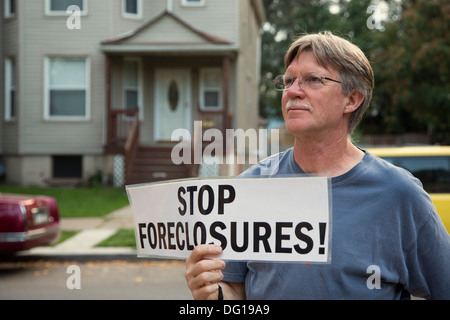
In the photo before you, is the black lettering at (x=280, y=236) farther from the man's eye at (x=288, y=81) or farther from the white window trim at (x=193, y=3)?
the white window trim at (x=193, y=3)

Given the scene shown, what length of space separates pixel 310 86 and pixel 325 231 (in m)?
0.50

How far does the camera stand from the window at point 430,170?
683 centimetres

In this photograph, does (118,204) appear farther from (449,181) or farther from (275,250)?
(275,250)

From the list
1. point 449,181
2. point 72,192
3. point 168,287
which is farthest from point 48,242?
point 72,192

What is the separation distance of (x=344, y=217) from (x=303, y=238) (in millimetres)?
158

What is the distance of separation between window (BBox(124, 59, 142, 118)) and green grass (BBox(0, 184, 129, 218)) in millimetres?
3205

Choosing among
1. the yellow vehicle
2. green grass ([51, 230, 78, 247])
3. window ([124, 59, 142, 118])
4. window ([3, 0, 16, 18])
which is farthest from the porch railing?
the yellow vehicle

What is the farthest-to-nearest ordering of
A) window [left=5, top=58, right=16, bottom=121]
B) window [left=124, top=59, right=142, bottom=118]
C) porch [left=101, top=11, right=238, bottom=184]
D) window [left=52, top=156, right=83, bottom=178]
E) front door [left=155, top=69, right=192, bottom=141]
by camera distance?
1. front door [left=155, top=69, right=192, bottom=141]
2. window [left=124, top=59, right=142, bottom=118]
3. window [left=5, top=58, right=16, bottom=121]
4. porch [left=101, top=11, right=238, bottom=184]
5. window [left=52, top=156, right=83, bottom=178]

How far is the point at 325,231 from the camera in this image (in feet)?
5.81

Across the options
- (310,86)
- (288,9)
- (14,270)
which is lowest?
(14,270)

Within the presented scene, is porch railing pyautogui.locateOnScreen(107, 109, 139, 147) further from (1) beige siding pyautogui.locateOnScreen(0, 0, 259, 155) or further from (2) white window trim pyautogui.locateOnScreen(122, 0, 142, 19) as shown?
(2) white window trim pyautogui.locateOnScreen(122, 0, 142, 19)

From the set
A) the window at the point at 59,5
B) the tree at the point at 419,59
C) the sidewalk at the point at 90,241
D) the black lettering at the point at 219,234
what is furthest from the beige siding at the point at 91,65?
the black lettering at the point at 219,234

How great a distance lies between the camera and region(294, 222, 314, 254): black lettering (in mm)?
1776

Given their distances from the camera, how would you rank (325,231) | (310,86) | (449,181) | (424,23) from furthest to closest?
(424,23) < (449,181) < (310,86) < (325,231)
